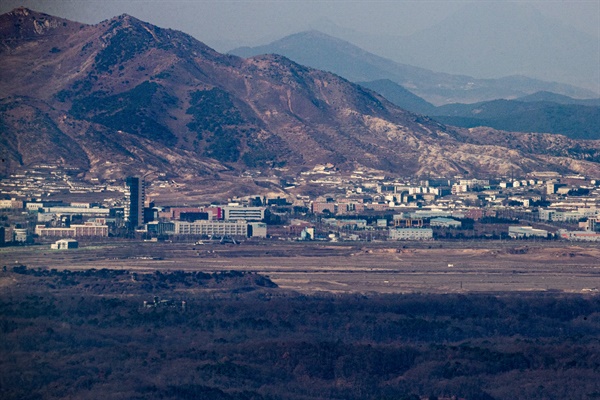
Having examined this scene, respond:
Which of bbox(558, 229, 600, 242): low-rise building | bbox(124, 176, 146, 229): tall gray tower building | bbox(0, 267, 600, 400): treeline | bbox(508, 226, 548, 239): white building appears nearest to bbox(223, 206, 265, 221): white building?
bbox(124, 176, 146, 229): tall gray tower building

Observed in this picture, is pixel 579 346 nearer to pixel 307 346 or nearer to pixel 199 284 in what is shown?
pixel 307 346

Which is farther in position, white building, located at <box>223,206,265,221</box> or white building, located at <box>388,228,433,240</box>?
white building, located at <box>223,206,265,221</box>

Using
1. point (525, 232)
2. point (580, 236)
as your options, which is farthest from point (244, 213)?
point (580, 236)

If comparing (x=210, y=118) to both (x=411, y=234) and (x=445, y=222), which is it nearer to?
(x=445, y=222)

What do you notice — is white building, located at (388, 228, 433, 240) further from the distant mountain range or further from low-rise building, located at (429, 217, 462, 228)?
the distant mountain range

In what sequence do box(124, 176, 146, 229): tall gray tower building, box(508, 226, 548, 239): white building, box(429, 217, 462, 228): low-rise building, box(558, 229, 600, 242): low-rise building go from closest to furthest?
box(508, 226, 548, 239): white building, box(558, 229, 600, 242): low-rise building, box(124, 176, 146, 229): tall gray tower building, box(429, 217, 462, 228): low-rise building

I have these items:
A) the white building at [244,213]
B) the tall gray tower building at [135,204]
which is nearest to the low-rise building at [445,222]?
the white building at [244,213]
